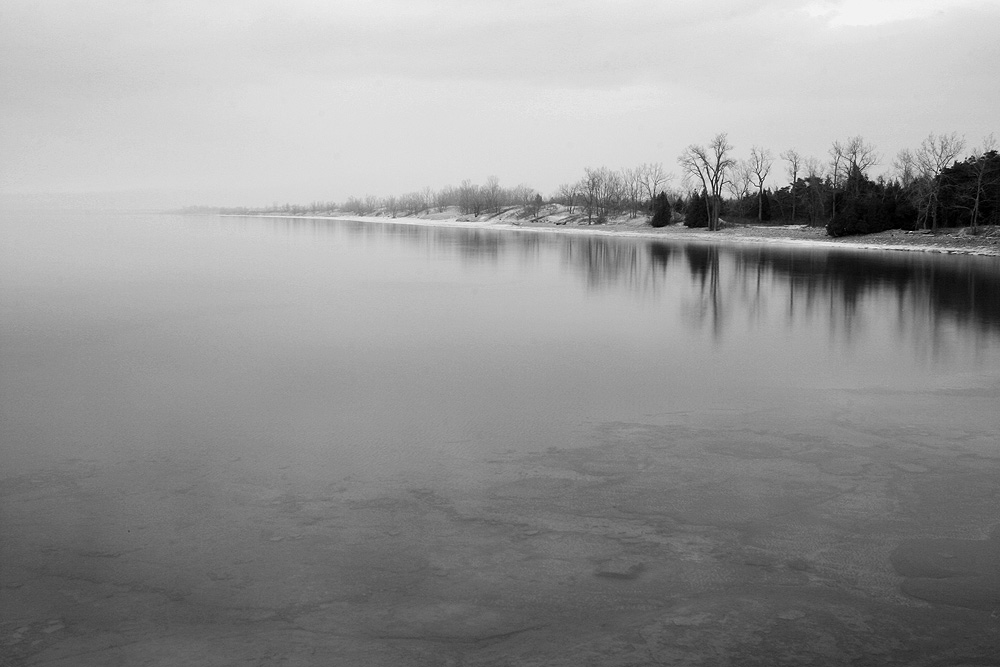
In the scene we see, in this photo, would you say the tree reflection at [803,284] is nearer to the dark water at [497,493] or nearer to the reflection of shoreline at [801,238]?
the dark water at [497,493]

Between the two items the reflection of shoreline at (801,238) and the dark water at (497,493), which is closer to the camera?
the dark water at (497,493)

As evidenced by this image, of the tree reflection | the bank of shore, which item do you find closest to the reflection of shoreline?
the bank of shore

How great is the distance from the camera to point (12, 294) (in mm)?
16219

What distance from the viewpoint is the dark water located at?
388 cm

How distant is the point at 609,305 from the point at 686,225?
43.3 metres

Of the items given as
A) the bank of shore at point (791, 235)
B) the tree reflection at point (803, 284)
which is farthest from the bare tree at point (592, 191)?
the tree reflection at point (803, 284)

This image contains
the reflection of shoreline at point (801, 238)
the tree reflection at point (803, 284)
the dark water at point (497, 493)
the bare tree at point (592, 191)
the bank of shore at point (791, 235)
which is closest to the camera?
the dark water at point (497, 493)

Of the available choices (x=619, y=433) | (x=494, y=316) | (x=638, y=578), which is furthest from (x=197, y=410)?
(x=494, y=316)

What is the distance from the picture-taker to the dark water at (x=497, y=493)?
3885 millimetres

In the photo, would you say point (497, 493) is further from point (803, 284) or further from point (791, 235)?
point (791, 235)

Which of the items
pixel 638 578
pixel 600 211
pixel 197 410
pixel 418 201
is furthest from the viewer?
pixel 418 201

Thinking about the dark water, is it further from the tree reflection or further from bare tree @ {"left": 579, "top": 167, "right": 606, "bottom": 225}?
bare tree @ {"left": 579, "top": 167, "right": 606, "bottom": 225}

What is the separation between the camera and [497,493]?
18.4 ft

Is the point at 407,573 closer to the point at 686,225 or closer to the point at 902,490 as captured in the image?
the point at 902,490
